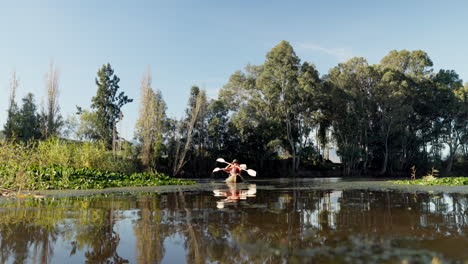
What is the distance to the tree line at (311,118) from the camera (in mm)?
32594

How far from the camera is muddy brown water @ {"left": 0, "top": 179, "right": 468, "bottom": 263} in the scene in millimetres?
4016

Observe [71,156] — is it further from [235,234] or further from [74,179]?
[235,234]

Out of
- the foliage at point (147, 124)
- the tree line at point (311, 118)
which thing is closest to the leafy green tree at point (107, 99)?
the tree line at point (311, 118)

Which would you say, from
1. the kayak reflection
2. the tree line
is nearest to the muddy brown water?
the kayak reflection

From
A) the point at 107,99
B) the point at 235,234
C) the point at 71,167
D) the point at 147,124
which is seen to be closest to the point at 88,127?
the point at 107,99

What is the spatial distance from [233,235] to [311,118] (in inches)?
1281

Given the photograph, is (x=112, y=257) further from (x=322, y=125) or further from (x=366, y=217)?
(x=322, y=125)

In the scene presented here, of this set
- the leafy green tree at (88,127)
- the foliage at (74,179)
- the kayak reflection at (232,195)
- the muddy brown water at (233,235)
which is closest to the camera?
the muddy brown water at (233,235)

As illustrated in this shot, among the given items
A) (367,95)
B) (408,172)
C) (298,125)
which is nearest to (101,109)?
(298,125)

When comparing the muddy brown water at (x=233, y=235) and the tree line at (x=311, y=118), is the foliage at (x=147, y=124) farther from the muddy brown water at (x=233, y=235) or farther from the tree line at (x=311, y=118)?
the muddy brown water at (x=233, y=235)

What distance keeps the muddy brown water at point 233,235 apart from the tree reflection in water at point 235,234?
0.04 feet

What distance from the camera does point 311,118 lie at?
120ft

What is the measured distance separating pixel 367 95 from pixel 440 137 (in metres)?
13.6

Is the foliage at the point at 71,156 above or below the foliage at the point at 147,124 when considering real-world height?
below
